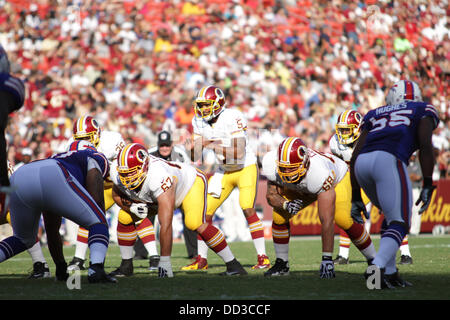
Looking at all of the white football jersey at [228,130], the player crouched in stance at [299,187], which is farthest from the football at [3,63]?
the white football jersey at [228,130]

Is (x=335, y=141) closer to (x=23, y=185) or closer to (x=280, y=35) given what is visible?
(x=23, y=185)

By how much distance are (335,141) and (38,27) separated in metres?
11.2

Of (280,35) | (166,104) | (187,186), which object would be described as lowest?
(187,186)

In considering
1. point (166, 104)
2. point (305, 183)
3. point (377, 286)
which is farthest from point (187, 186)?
point (166, 104)

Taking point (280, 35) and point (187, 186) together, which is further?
point (280, 35)

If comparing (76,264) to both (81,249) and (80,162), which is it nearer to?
(81,249)

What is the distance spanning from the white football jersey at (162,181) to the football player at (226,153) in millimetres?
1512

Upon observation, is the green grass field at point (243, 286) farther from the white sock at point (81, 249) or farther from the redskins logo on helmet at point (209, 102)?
the redskins logo on helmet at point (209, 102)

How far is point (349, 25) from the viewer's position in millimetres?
20141

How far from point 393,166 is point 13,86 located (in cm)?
318

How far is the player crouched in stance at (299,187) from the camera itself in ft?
22.9

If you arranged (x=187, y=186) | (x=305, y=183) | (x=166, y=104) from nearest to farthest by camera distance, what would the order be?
(x=305, y=183) < (x=187, y=186) < (x=166, y=104)

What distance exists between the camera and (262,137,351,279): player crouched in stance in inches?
275

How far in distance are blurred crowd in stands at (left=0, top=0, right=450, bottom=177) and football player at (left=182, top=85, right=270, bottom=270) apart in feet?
21.2
